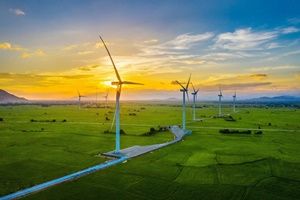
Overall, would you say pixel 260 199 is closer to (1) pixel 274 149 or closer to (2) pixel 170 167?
(2) pixel 170 167

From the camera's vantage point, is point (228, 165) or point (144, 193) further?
point (228, 165)

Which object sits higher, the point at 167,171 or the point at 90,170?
the point at 90,170

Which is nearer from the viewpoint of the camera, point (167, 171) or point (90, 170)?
point (90, 170)

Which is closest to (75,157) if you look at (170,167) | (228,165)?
(170,167)

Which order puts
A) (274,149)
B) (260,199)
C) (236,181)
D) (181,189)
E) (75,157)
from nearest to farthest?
(260,199), (181,189), (236,181), (75,157), (274,149)

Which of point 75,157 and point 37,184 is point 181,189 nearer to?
point 37,184

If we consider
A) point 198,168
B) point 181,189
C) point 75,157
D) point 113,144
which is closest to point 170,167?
point 198,168

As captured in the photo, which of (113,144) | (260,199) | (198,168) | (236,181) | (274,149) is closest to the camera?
(260,199)

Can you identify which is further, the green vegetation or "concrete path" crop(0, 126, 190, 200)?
the green vegetation

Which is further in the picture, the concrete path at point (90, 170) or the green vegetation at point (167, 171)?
the green vegetation at point (167, 171)
